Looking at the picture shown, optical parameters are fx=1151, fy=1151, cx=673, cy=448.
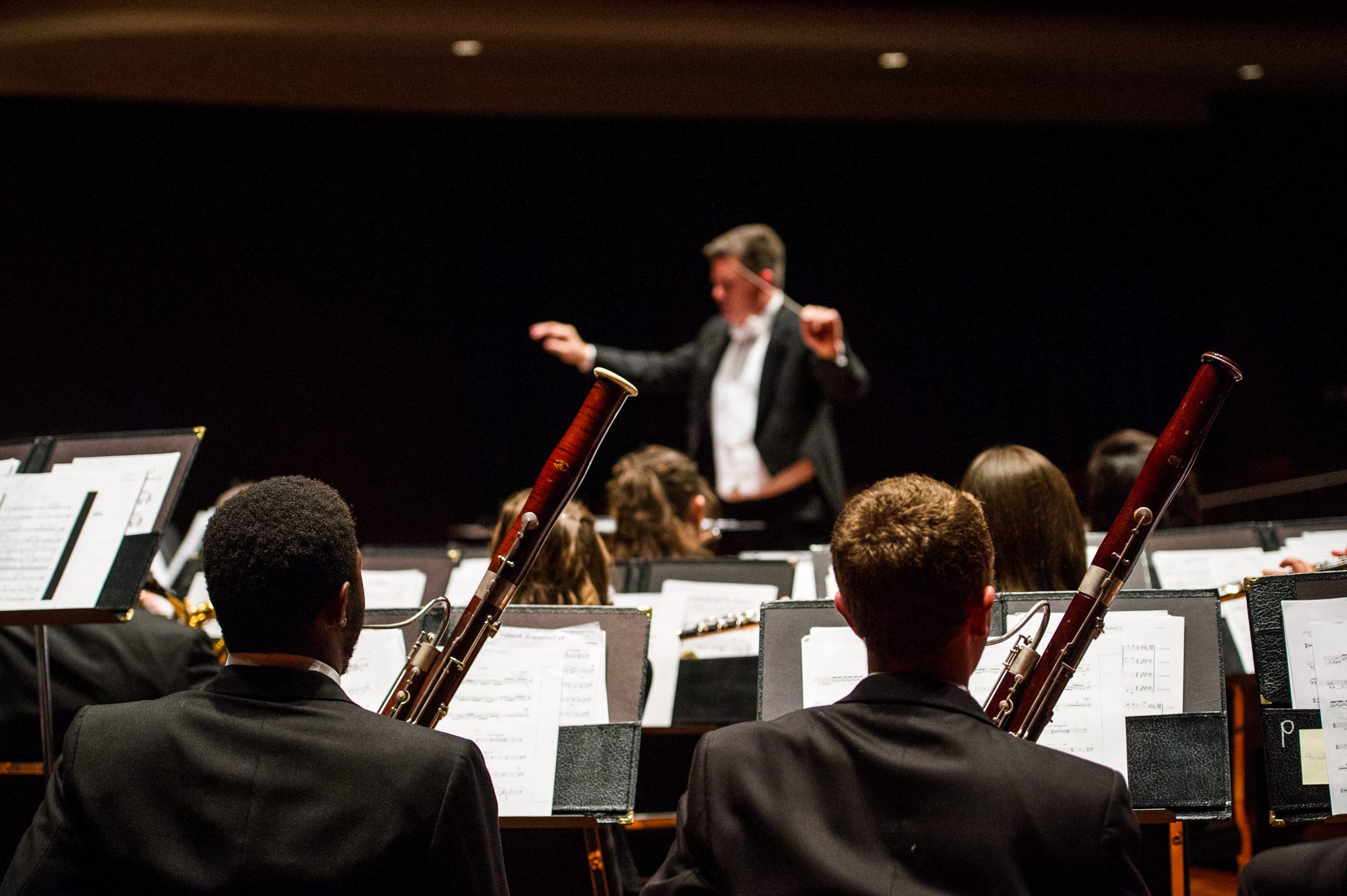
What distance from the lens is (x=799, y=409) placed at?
4.88 metres

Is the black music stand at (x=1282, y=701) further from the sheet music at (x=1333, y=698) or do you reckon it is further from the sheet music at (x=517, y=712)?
the sheet music at (x=517, y=712)

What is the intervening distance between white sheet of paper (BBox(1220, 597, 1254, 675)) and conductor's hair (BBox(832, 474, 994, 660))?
176 cm

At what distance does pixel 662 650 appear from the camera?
9.57 feet

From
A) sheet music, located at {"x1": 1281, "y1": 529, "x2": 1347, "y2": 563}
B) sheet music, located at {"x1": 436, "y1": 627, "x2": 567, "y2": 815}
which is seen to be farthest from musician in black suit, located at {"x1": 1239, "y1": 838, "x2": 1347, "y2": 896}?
sheet music, located at {"x1": 1281, "y1": 529, "x2": 1347, "y2": 563}

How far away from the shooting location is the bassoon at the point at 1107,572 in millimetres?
1718

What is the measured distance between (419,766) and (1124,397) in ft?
22.1

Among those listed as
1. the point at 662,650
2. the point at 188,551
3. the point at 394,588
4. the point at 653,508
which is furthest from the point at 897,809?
the point at 188,551

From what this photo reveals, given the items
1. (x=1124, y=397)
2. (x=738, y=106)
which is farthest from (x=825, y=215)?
(x=1124, y=397)

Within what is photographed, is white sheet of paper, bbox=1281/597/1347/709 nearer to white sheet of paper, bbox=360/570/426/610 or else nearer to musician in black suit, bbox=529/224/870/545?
white sheet of paper, bbox=360/570/426/610

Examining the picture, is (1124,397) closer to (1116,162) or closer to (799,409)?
(1116,162)

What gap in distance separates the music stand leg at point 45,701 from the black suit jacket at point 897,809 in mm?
1574

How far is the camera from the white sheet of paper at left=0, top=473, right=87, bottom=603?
219 cm

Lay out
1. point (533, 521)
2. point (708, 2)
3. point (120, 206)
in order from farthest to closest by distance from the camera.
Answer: point (120, 206) → point (708, 2) → point (533, 521)

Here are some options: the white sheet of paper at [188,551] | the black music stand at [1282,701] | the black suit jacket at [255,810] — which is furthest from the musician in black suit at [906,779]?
the white sheet of paper at [188,551]
